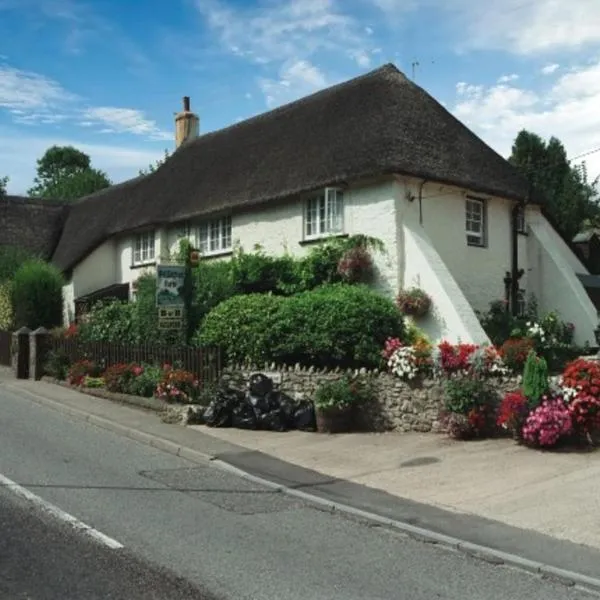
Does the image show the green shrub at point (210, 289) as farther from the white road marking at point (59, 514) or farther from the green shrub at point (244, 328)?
the white road marking at point (59, 514)

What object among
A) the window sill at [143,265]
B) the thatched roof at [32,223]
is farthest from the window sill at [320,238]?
the thatched roof at [32,223]

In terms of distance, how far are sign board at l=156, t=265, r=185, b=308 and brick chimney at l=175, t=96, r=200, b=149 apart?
15.3 metres

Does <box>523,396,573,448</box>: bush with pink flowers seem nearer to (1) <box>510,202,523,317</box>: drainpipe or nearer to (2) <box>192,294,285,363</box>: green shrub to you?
(2) <box>192,294,285,363</box>: green shrub

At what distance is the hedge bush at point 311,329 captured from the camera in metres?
14.8

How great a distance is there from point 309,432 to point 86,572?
766 cm

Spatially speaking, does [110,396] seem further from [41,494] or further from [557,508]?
[557,508]

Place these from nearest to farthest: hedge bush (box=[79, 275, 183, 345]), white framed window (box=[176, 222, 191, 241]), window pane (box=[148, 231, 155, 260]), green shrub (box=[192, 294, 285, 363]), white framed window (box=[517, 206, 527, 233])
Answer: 1. green shrub (box=[192, 294, 285, 363])
2. hedge bush (box=[79, 275, 183, 345])
3. white framed window (box=[517, 206, 527, 233])
4. white framed window (box=[176, 222, 191, 241])
5. window pane (box=[148, 231, 155, 260])

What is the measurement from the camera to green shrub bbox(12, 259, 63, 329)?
2628 centimetres

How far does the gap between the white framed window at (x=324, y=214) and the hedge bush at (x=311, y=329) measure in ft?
10.2

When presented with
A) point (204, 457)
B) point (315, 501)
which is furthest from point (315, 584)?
point (204, 457)

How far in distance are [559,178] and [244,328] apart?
96.2 ft

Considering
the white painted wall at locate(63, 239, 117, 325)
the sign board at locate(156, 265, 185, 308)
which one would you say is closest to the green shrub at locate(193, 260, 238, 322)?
the sign board at locate(156, 265, 185, 308)

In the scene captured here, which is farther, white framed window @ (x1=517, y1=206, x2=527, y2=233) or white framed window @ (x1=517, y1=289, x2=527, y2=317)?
white framed window @ (x1=517, y1=206, x2=527, y2=233)

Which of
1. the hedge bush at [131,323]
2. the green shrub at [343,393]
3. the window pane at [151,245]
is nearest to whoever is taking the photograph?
the green shrub at [343,393]
